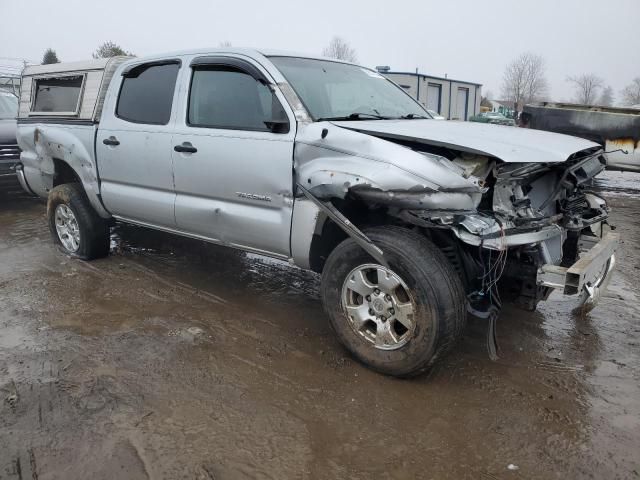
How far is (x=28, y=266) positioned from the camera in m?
5.32

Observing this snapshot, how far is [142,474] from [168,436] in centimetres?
28

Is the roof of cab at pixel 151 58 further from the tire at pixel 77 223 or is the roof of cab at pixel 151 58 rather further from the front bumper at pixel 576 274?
the front bumper at pixel 576 274

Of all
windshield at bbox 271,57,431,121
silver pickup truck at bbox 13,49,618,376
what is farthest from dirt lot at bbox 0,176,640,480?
windshield at bbox 271,57,431,121

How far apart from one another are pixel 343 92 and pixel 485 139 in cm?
131

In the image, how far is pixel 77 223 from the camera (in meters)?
5.29

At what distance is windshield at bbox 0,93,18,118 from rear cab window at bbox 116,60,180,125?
5.22 meters

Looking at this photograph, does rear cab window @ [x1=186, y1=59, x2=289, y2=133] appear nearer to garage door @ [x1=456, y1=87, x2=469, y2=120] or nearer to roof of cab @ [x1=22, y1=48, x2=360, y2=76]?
roof of cab @ [x1=22, y1=48, x2=360, y2=76]

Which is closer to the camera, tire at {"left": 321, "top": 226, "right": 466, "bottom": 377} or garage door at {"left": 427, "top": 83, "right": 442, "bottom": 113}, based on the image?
tire at {"left": 321, "top": 226, "right": 466, "bottom": 377}

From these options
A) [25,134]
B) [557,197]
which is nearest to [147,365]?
[557,197]

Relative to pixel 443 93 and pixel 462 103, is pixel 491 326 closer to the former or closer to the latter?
pixel 443 93

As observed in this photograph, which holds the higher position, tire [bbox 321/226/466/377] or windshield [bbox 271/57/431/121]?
windshield [bbox 271/57/431/121]

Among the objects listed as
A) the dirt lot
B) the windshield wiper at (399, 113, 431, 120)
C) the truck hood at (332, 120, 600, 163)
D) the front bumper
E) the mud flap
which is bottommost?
the dirt lot

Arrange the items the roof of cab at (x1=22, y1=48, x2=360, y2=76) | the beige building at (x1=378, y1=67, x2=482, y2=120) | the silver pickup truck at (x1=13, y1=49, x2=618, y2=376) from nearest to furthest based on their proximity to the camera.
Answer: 1. the silver pickup truck at (x1=13, y1=49, x2=618, y2=376)
2. the roof of cab at (x1=22, y1=48, x2=360, y2=76)
3. the beige building at (x1=378, y1=67, x2=482, y2=120)

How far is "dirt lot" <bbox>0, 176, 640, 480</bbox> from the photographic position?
8.02 feet
